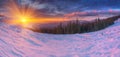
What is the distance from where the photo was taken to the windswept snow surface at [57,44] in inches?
248

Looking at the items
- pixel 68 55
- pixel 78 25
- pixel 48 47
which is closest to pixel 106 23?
pixel 78 25

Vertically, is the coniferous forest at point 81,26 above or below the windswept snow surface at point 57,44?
above

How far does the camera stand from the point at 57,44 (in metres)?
8.14

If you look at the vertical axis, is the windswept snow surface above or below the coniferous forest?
below

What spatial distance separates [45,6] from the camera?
31.2 feet

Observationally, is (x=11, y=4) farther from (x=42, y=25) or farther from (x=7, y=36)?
(x=7, y=36)

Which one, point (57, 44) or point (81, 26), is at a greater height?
point (81, 26)

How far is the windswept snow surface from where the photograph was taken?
6.29 meters

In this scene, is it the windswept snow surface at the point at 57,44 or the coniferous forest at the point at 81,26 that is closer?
the windswept snow surface at the point at 57,44

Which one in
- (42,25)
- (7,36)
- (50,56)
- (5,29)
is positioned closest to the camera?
(50,56)

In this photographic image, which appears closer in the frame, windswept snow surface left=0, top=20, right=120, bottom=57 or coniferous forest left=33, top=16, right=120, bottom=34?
windswept snow surface left=0, top=20, right=120, bottom=57

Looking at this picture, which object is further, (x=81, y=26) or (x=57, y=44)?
(x=81, y=26)

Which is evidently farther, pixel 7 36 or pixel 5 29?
pixel 5 29

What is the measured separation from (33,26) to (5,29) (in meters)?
1.58
